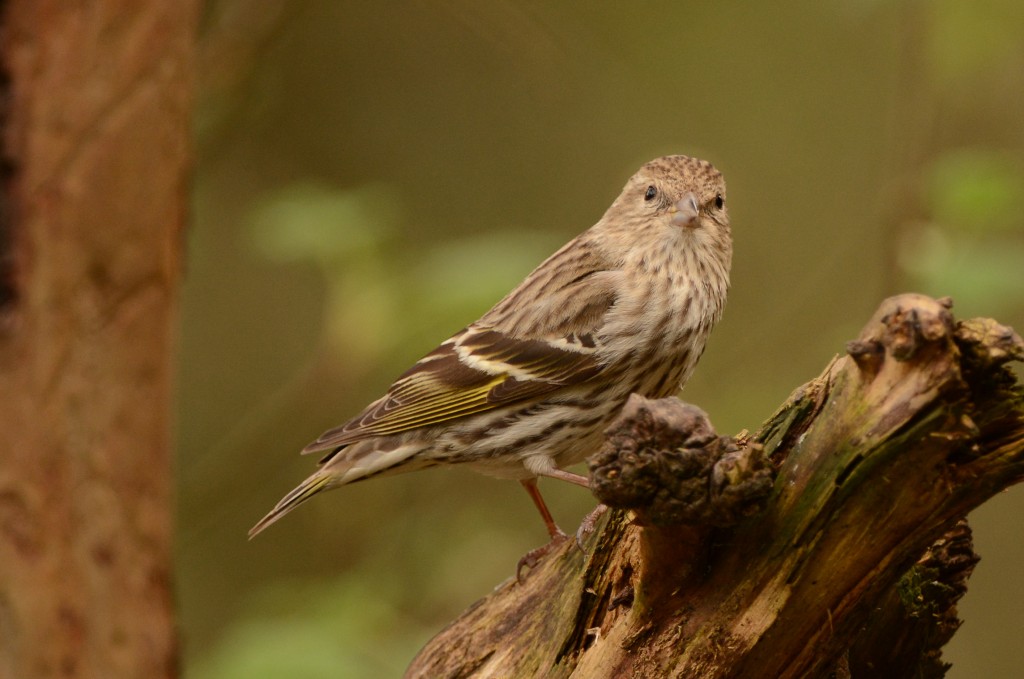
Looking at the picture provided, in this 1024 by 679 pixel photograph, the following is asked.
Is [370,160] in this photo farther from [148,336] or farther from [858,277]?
[148,336]

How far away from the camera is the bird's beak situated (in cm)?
410

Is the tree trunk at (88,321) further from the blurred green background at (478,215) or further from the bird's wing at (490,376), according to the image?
the blurred green background at (478,215)

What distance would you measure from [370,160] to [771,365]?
306cm

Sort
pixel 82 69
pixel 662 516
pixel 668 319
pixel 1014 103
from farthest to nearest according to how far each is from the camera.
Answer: pixel 1014 103
pixel 668 319
pixel 82 69
pixel 662 516

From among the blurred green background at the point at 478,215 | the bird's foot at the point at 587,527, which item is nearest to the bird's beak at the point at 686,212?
the blurred green background at the point at 478,215

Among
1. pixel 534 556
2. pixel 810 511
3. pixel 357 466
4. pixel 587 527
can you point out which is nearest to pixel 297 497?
pixel 357 466

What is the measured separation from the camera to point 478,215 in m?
7.96

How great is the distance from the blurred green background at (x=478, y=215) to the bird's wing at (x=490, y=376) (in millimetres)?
282

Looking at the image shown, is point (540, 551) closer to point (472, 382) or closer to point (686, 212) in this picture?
point (472, 382)

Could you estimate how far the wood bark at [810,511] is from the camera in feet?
7.57

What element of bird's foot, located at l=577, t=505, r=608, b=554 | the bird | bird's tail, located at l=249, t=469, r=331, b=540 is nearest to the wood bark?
bird's foot, located at l=577, t=505, r=608, b=554

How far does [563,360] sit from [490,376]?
24 cm

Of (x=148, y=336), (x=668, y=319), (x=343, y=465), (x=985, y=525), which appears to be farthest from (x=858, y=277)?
(x=148, y=336)

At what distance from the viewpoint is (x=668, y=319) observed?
3971 mm
